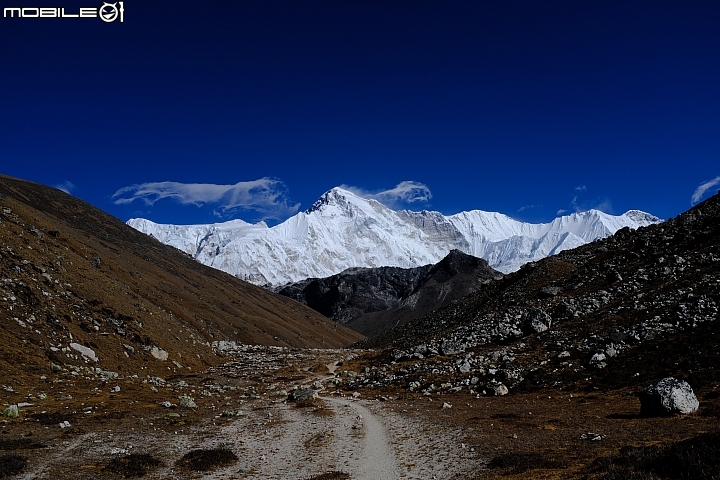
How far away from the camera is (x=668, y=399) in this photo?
75.4ft

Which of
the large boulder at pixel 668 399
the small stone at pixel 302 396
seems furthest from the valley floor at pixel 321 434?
the small stone at pixel 302 396

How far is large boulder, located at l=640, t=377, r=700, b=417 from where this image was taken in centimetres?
2278

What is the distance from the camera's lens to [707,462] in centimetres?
1234

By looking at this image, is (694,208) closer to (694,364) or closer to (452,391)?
(694,364)

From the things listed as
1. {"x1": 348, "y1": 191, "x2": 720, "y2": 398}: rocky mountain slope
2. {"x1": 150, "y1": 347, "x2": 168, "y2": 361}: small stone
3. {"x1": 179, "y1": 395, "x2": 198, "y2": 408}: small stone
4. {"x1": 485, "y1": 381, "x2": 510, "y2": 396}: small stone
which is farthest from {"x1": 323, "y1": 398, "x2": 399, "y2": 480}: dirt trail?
{"x1": 150, "y1": 347, "x2": 168, "y2": 361}: small stone

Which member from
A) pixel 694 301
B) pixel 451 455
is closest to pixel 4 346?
pixel 451 455

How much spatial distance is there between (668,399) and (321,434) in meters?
19.0

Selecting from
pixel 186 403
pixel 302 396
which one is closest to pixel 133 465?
pixel 186 403

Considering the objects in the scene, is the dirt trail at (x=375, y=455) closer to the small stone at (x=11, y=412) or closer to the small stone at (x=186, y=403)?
the small stone at (x=186, y=403)

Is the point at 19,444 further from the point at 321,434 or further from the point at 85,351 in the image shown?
the point at 85,351

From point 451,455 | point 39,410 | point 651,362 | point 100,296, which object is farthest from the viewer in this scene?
point 100,296

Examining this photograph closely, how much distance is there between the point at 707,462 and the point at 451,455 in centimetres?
1032

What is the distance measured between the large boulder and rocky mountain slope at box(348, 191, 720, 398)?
4371mm

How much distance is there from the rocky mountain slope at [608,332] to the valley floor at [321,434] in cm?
340
